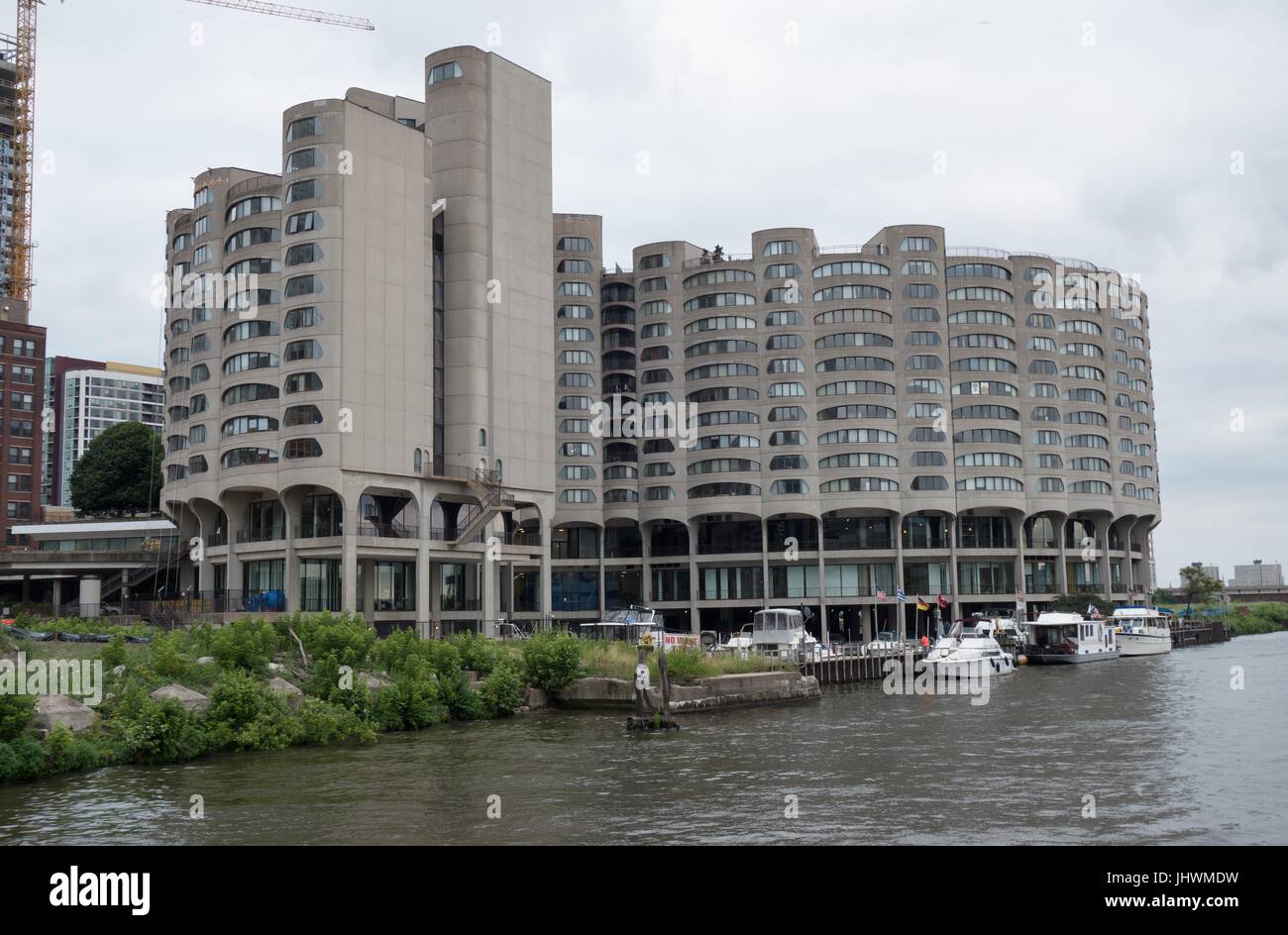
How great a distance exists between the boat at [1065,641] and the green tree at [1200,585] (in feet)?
296

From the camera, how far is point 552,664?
58.6 m

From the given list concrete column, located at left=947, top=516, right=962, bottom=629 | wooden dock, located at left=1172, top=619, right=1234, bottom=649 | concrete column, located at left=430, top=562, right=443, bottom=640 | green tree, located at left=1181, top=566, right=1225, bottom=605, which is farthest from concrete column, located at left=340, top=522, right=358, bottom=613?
green tree, located at left=1181, top=566, right=1225, bottom=605

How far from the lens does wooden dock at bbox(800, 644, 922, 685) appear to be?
246 ft

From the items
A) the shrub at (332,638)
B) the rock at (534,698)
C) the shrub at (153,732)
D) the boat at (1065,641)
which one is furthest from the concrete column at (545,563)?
the shrub at (153,732)

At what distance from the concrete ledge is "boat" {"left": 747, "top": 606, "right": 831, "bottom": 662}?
35.4 feet

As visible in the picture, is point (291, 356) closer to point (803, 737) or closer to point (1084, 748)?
point (803, 737)

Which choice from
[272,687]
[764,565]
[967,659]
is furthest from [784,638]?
[764,565]

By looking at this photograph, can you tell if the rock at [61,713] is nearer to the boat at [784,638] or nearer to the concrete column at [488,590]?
the boat at [784,638]

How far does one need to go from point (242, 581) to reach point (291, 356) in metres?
20.7

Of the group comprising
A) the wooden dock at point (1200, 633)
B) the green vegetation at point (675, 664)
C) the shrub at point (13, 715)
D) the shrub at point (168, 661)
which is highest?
the shrub at point (168, 661)

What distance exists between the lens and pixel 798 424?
126812 millimetres

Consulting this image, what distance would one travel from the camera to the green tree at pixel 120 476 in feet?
428

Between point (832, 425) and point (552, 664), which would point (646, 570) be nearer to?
point (832, 425)

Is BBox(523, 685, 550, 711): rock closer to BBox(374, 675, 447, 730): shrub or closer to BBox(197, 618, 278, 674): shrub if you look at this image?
BBox(374, 675, 447, 730): shrub
